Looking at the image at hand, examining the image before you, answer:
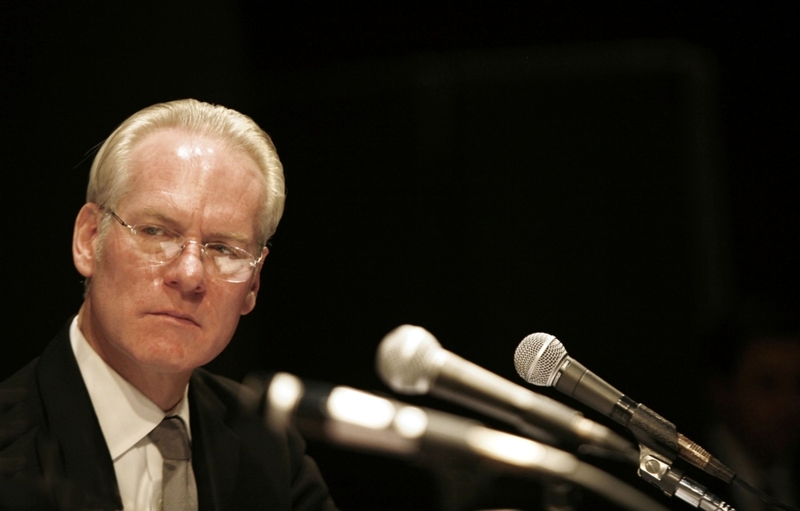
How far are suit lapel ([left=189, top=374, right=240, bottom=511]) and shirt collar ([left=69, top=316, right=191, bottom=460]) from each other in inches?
5.3

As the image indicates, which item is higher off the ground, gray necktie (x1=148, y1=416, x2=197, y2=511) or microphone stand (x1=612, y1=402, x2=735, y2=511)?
microphone stand (x1=612, y1=402, x2=735, y2=511)

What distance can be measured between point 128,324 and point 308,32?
3.35ft

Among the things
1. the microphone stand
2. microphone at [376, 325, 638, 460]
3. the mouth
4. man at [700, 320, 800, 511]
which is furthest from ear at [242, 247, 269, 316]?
man at [700, 320, 800, 511]

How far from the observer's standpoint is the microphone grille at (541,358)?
147 centimetres

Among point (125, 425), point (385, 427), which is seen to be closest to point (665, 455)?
point (385, 427)

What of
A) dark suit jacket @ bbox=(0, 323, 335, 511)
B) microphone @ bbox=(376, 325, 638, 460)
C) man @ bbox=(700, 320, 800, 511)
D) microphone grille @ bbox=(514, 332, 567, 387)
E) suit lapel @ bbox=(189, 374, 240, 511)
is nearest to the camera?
microphone @ bbox=(376, 325, 638, 460)

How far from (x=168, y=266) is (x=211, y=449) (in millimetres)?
466

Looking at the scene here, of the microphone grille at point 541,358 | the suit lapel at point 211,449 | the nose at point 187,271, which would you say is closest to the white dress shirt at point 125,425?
the suit lapel at point 211,449

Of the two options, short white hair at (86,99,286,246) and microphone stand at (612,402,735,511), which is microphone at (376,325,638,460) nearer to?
microphone stand at (612,402,735,511)

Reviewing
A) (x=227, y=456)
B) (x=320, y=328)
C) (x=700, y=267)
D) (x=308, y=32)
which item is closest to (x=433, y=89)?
(x=308, y=32)

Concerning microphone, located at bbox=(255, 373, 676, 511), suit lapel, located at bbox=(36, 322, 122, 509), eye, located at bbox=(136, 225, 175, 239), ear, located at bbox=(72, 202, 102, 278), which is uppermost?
eye, located at bbox=(136, 225, 175, 239)

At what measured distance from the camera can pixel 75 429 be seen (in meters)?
1.63

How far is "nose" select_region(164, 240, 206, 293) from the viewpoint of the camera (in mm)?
1659

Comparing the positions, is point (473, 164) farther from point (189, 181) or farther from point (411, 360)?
point (411, 360)
